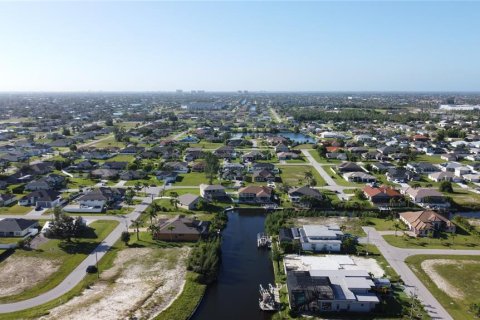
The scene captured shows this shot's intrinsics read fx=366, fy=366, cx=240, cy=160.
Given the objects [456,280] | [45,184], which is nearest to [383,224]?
[456,280]

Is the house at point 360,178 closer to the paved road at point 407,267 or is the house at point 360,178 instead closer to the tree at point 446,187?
the tree at point 446,187

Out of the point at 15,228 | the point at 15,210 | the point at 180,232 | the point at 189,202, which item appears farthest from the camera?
the point at 189,202

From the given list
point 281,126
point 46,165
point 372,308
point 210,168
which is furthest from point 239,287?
point 281,126

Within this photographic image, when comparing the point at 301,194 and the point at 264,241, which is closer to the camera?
the point at 264,241

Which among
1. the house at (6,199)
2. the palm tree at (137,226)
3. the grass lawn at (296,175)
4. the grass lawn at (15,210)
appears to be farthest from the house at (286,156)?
the house at (6,199)

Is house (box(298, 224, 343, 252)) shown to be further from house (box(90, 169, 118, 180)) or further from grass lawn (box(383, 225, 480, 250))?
house (box(90, 169, 118, 180))

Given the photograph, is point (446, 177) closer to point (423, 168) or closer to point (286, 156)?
point (423, 168)

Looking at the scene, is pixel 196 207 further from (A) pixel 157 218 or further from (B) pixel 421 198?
(B) pixel 421 198
